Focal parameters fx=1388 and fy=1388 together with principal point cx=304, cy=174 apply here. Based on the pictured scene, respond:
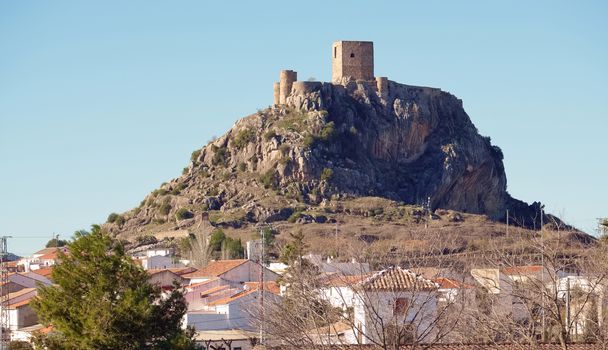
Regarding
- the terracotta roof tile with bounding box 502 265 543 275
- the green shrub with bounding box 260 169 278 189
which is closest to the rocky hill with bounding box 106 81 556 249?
the green shrub with bounding box 260 169 278 189

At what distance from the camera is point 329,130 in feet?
420

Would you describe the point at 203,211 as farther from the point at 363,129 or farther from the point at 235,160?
the point at 363,129

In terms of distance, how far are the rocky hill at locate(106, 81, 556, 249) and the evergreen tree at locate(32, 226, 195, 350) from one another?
7684 cm

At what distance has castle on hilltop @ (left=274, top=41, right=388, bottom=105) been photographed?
13412cm

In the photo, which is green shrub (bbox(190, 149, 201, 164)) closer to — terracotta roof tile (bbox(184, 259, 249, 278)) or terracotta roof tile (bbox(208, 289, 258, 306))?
terracotta roof tile (bbox(184, 259, 249, 278))

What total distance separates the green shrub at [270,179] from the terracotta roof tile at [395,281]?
8352cm

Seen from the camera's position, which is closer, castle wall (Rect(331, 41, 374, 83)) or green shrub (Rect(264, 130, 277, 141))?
green shrub (Rect(264, 130, 277, 141))

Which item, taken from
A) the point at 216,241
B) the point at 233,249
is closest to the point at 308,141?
the point at 216,241

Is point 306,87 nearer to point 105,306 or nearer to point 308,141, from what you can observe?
point 308,141

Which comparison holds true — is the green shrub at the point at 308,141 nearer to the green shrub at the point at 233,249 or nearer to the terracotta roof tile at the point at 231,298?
the green shrub at the point at 233,249

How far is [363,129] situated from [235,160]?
12.6 m

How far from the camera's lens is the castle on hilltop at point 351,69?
5281 inches

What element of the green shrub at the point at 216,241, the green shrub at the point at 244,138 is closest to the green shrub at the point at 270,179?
the green shrub at the point at 244,138

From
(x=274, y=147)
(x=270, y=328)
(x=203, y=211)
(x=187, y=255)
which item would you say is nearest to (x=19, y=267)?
(x=187, y=255)
